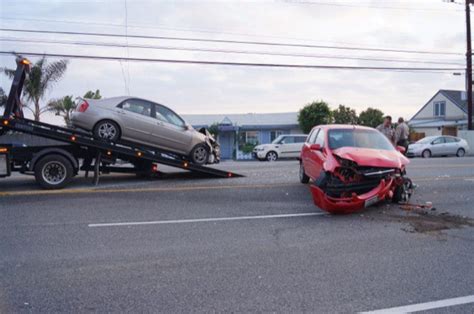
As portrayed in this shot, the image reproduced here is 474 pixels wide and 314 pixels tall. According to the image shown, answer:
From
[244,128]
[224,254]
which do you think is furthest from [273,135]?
[224,254]

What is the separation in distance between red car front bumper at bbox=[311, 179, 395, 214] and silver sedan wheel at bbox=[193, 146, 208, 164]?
5.28 m

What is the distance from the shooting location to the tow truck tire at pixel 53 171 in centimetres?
1068

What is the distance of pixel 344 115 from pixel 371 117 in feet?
10.7

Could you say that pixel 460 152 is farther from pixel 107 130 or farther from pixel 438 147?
pixel 107 130

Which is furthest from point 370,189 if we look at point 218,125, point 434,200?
point 218,125

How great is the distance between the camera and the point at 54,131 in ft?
35.9

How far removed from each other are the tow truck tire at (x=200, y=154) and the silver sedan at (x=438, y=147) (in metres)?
18.7

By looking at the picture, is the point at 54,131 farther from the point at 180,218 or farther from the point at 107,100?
the point at 180,218

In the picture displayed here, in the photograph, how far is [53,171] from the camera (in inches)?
428

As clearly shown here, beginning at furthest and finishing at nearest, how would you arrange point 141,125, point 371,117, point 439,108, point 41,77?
point 439,108 < point 371,117 < point 41,77 < point 141,125

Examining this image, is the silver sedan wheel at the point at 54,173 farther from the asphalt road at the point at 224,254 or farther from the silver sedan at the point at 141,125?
the silver sedan at the point at 141,125

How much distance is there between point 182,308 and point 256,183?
802 cm

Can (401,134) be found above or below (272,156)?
above

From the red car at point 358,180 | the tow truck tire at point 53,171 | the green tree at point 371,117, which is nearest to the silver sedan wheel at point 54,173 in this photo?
the tow truck tire at point 53,171
